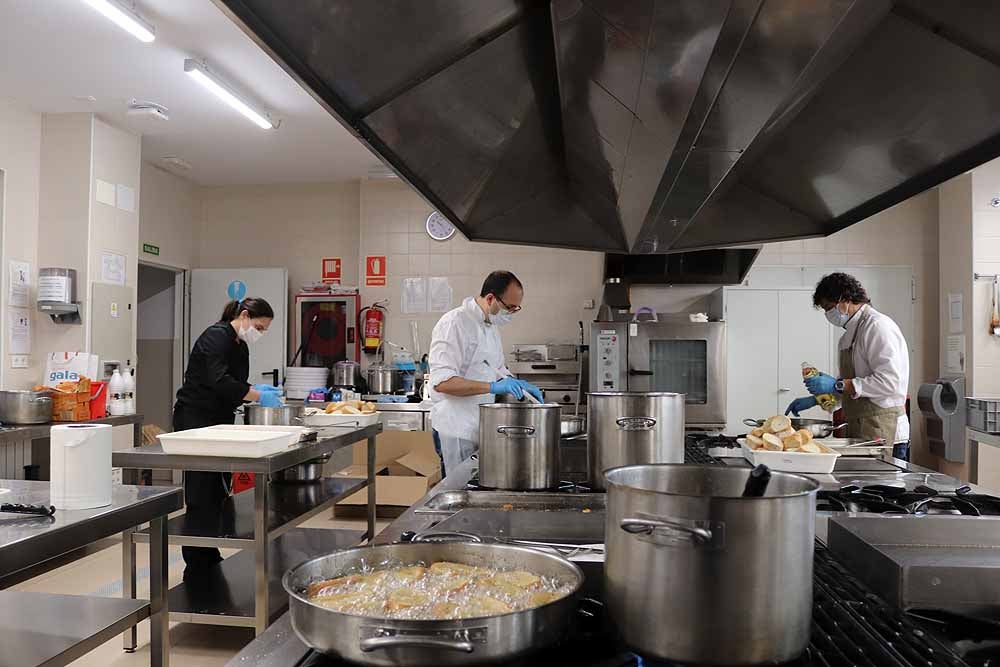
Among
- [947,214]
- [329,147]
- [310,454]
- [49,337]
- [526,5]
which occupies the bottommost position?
[310,454]

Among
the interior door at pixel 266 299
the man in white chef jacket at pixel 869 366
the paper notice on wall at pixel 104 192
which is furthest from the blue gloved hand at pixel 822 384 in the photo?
the paper notice on wall at pixel 104 192

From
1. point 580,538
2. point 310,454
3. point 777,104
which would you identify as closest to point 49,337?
point 310,454

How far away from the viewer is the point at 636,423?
1.62 metres

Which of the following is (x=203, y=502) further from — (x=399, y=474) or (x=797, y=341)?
(x=797, y=341)

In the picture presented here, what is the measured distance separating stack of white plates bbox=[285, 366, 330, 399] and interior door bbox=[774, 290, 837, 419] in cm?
429

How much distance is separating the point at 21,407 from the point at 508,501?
388 centimetres

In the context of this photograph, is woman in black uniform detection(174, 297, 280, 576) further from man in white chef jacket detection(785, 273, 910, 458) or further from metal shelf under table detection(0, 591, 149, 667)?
man in white chef jacket detection(785, 273, 910, 458)

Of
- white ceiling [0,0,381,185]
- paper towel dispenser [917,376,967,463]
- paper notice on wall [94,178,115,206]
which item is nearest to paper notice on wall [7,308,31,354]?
paper notice on wall [94,178,115,206]

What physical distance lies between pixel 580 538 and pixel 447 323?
6.36 ft

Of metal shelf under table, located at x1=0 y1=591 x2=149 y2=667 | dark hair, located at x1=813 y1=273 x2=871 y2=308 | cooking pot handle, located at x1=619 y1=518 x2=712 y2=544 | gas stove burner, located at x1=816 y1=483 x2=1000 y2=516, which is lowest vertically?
metal shelf under table, located at x1=0 y1=591 x2=149 y2=667

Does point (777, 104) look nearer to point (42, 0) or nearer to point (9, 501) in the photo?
point (9, 501)

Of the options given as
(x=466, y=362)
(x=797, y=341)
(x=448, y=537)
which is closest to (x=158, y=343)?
(x=466, y=362)

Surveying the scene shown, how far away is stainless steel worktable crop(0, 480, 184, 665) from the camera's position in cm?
169

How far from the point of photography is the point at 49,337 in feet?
17.9
